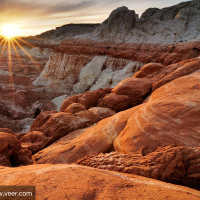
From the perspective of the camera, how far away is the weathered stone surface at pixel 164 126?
5.45m

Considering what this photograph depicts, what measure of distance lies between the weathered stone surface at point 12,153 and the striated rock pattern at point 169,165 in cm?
436

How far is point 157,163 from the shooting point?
4934 millimetres

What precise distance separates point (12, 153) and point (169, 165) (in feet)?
21.6

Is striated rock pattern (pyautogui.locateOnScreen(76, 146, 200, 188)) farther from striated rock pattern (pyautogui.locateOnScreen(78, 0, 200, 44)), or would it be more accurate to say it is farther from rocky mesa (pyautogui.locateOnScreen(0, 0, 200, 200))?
striated rock pattern (pyautogui.locateOnScreen(78, 0, 200, 44))

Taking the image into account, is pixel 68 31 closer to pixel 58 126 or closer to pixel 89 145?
pixel 58 126

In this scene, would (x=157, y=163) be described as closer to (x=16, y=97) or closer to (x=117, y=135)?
(x=117, y=135)

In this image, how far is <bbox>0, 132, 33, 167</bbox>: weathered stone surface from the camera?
295 inches

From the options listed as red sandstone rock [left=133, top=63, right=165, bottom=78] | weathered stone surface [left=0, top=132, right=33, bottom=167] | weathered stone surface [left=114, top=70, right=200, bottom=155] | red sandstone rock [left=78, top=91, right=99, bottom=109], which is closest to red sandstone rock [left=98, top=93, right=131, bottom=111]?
red sandstone rock [left=78, top=91, right=99, bottom=109]

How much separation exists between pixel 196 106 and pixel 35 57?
55924 millimetres

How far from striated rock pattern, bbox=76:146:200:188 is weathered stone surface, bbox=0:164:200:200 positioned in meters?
0.44

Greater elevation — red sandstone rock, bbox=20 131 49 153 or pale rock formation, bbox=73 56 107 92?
pale rock formation, bbox=73 56 107 92

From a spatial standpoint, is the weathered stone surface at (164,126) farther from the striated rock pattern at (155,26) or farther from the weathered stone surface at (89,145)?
→ the striated rock pattern at (155,26)

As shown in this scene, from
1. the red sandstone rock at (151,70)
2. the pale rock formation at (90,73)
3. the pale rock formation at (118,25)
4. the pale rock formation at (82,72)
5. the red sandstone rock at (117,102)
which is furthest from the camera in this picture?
the pale rock formation at (118,25)

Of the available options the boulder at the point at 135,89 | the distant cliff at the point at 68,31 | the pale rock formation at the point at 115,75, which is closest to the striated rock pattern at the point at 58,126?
the boulder at the point at 135,89
